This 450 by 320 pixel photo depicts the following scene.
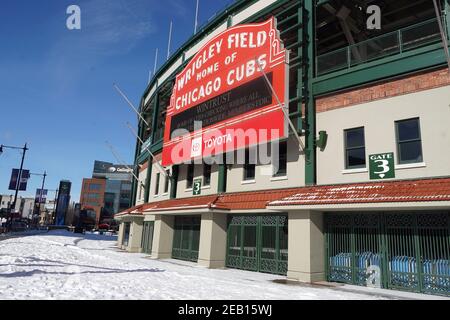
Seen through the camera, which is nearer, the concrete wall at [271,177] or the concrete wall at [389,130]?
the concrete wall at [389,130]

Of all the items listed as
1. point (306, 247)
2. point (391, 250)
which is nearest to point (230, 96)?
point (306, 247)

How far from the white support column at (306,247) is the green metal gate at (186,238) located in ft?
28.0

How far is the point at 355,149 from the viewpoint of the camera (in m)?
14.9

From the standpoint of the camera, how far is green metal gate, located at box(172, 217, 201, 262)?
2217 centimetres

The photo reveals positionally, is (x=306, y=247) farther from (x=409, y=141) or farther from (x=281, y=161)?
(x=409, y=141)

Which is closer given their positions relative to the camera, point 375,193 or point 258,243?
point 375,193

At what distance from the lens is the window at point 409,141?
13188 mm

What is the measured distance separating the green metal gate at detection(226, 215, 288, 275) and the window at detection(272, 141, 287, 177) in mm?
2225

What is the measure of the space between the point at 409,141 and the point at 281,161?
6.13 metres

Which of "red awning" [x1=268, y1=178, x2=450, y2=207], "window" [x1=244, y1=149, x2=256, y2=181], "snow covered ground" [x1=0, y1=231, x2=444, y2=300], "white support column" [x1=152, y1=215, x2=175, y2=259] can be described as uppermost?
"window" [x1=244, y1=149, x2=256, y2=181]

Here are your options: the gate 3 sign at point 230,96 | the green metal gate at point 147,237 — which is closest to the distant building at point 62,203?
the green metal gate at point 147,237

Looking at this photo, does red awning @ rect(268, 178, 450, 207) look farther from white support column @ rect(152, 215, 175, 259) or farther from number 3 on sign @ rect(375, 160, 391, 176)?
white support column @ rect(152, 215, 175, 259)

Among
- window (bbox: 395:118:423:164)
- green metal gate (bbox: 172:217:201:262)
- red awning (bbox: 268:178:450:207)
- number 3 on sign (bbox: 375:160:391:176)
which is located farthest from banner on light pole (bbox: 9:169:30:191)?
window (bbox: 395:118:423:164)

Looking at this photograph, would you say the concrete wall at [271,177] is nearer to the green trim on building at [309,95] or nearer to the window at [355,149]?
the green trim on building at [309,95]
